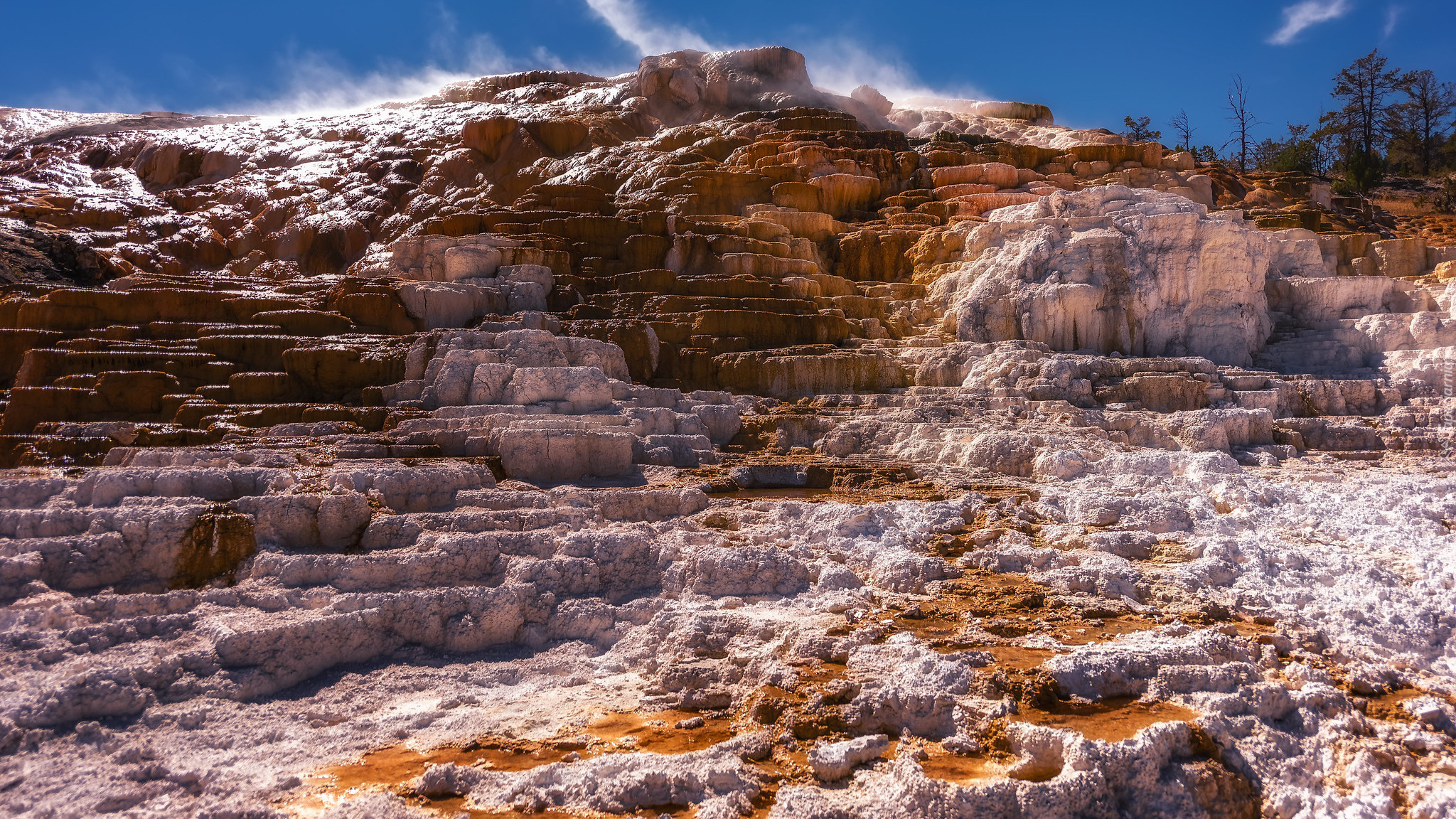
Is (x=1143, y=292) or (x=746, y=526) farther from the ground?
(x=1143, y=292)

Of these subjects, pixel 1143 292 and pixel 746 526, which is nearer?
pixel 746 526

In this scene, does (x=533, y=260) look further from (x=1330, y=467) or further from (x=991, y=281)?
(x=1330, y=467)

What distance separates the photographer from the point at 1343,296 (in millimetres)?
12562

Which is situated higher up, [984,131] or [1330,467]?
[984,131]

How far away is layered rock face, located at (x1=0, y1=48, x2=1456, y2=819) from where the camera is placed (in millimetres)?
3270

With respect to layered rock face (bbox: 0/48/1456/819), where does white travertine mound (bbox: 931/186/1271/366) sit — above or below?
above

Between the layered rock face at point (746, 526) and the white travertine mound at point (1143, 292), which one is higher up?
the white travertine mound at point (1143, 292)

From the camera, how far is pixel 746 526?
246 inches

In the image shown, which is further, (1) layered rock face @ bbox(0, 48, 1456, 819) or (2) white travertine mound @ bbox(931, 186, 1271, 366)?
(2) white travertine mound @ bbox(931, 186, 1271, 366)

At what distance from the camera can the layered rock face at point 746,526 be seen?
3.27 m

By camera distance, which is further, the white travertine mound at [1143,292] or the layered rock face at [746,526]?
the white travertine mound at [1143,292]

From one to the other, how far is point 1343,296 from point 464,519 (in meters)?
14.1

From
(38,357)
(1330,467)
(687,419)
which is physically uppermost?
(38,357)

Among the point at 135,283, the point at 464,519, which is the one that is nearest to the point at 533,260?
the point at 135,283
